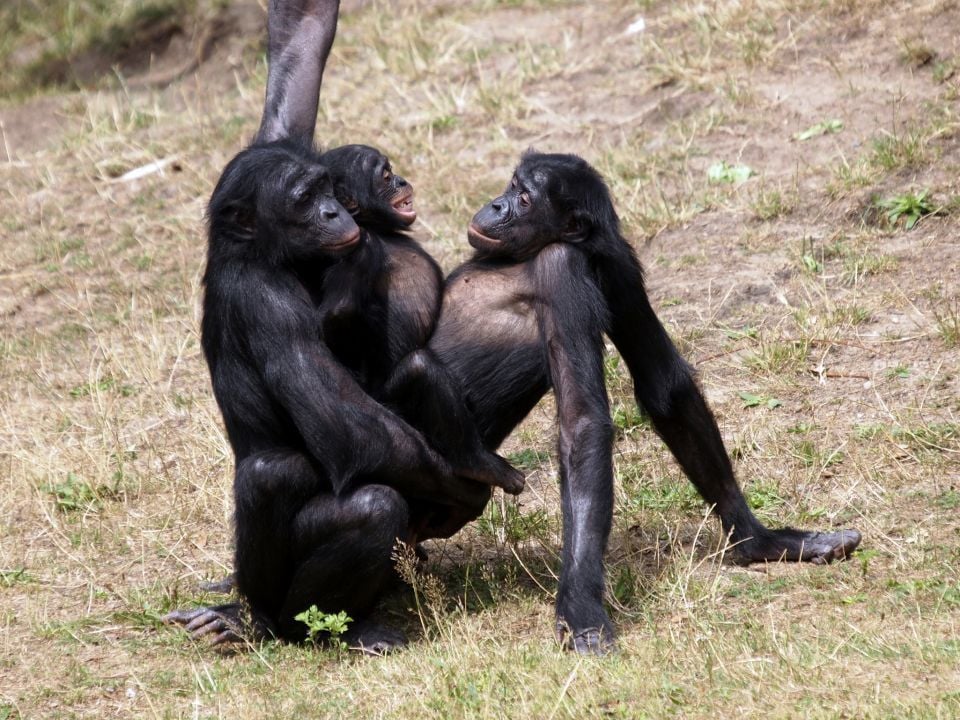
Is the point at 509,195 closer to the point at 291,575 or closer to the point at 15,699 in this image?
the point at 291,575

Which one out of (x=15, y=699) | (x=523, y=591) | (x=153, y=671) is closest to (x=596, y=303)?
(x=523, y=591)

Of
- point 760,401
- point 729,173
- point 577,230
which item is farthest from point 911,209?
point 577,230

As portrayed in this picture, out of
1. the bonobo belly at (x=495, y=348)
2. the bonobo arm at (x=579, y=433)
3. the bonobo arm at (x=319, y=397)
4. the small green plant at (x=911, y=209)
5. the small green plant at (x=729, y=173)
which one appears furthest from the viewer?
the small green plant at (x=729, y=173)

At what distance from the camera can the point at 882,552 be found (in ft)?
19.8

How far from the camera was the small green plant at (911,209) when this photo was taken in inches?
357

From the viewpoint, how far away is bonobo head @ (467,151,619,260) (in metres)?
5.92

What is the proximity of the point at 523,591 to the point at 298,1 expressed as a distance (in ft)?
11.1

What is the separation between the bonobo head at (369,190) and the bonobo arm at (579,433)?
0.73 m

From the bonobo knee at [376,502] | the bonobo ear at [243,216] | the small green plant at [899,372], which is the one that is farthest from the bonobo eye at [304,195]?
the small green plant at [899,372]

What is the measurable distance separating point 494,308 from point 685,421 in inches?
42.6

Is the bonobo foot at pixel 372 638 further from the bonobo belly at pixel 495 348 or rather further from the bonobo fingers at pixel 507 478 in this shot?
Result: the bonobo belly at pixel 495 348

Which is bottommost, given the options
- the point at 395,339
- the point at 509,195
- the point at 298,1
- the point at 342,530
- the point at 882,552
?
the point at 882,552

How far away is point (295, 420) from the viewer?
5.59 meters

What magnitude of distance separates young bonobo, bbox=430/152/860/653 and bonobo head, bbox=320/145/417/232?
1.21ft
